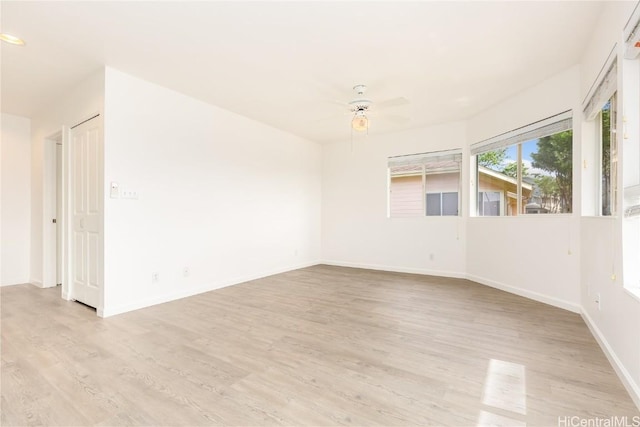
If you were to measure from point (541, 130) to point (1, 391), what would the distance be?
5.56 meters

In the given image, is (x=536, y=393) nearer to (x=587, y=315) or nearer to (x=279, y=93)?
(x=587, y=315)

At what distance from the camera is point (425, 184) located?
5555 millimetres

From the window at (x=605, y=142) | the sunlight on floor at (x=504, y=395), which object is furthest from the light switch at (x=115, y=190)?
the window at (x=605, y=142)

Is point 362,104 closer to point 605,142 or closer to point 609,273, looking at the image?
point 605,142

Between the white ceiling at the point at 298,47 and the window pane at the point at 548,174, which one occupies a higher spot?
the white ceiling at the point at 298,47

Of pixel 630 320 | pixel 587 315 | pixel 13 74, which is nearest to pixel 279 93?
pixel 13 74

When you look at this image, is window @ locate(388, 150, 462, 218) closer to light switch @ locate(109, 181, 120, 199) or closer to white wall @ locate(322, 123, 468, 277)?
white wall @ locate(322, 123, 468, 277)

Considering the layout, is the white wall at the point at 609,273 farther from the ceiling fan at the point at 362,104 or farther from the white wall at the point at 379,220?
the white wall at the point at 379,220

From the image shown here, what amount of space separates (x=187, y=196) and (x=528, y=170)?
468cm

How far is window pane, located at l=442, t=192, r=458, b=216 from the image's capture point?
17.1ft

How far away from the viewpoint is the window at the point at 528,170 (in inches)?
137

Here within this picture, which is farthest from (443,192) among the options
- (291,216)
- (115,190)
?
(115,190)

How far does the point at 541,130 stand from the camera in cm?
370

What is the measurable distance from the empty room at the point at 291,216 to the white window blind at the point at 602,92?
1.5 inches
